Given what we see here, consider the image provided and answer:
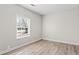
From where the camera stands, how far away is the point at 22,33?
4027 millimetres

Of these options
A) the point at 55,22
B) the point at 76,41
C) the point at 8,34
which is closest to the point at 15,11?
the point at 8,34

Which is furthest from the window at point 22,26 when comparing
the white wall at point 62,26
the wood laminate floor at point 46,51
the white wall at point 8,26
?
the white wall at point 62,26

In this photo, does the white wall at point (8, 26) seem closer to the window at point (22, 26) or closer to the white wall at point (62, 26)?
the window at point (22, 26)

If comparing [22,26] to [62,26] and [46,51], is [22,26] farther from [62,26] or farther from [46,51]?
[62,26]

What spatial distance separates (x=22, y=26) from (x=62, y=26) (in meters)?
2.70

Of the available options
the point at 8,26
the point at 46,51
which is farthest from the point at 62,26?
the point at 8,26

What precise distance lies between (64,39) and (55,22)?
1373 millimetres

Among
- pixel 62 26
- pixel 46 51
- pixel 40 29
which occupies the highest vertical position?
pixel 62 26

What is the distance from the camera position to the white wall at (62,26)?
4.41 meters

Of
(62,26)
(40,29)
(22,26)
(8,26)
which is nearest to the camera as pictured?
(8,26)

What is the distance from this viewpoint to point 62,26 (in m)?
4.95

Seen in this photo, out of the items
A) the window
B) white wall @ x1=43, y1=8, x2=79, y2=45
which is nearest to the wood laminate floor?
the window

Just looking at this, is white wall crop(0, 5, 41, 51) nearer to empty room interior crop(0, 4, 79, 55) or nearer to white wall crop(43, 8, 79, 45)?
empty room interior crop(0, 4, 79, 55)

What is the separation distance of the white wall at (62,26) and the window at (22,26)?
182 cm
